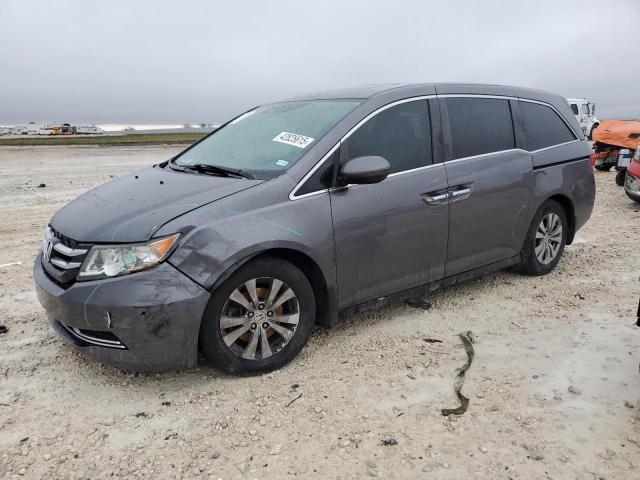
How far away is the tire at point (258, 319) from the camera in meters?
3.22

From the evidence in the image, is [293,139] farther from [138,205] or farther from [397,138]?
[138,205]

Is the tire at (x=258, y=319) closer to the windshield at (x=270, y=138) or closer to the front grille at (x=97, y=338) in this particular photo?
the front grille at (x=97, y=338)

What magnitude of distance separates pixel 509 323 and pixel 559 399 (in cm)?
115

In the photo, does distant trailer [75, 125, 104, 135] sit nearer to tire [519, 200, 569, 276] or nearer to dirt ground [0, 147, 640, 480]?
dirt ground [0, 147, 640, 480]

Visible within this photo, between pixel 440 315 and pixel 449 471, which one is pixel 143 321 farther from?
pixel 440 315

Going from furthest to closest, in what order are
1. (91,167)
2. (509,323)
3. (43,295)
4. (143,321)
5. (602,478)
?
1. (91,167)
2. (509,323)
3. (43,295)
4. (143,321)
5. (602,478)

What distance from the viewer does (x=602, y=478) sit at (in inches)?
97.7

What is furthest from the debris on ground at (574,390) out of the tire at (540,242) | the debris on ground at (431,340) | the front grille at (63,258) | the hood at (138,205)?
the front grille at (63,258)

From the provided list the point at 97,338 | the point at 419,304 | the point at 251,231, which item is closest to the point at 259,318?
the point at 251,231

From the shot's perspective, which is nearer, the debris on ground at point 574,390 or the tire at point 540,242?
the debris on ground at point 574,390

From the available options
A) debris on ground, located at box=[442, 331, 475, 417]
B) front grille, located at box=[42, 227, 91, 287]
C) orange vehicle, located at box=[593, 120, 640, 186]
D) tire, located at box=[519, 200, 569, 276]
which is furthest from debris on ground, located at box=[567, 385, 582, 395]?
orange vehicle, located at box=[593, 120, 640, 186]

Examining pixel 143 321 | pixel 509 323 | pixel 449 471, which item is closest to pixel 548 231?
pixel 509 323

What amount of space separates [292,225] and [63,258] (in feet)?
4.53

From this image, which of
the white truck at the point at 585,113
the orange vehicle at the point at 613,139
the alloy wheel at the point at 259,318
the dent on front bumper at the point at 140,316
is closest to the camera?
the dent on front bumper at the point at 140,316
